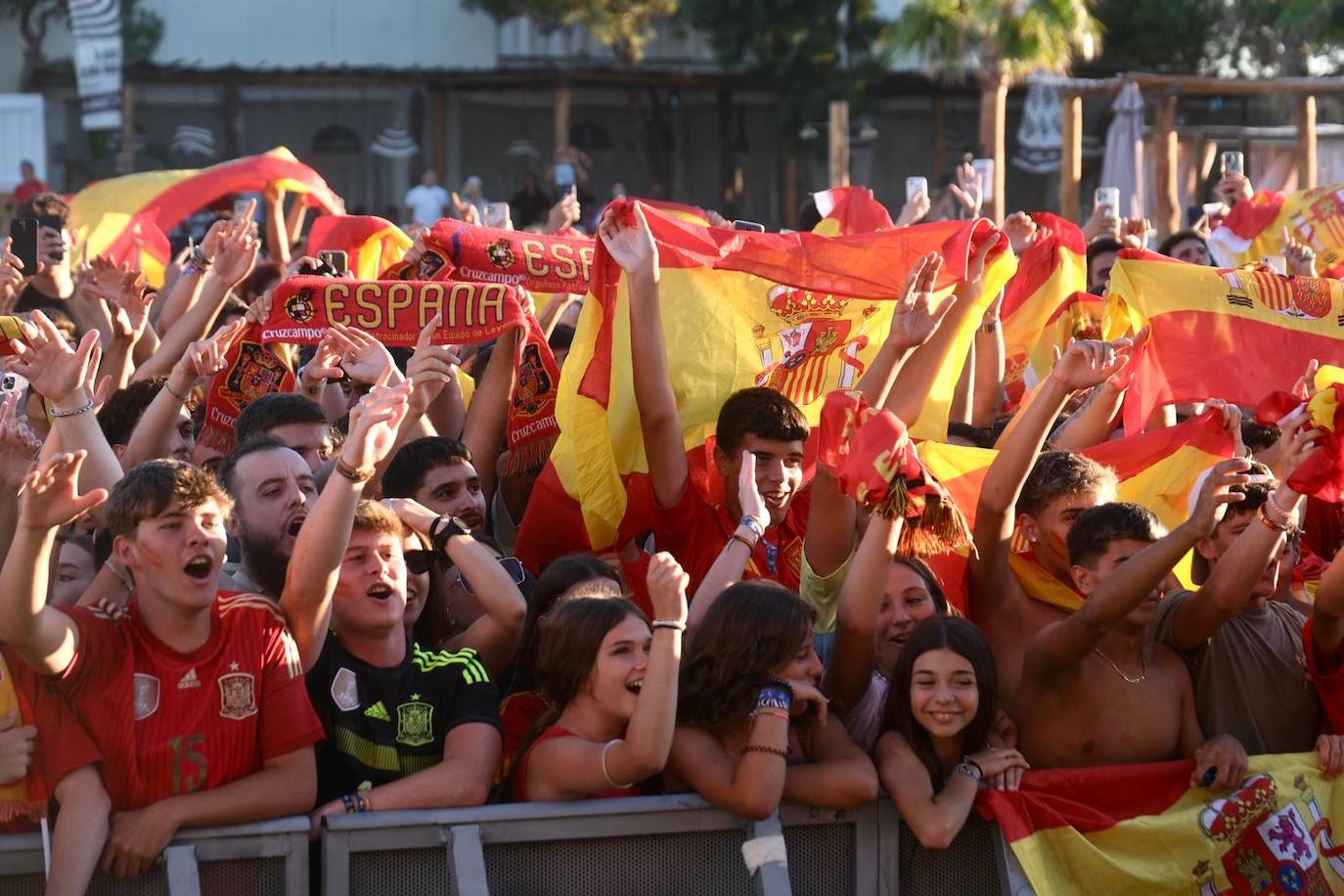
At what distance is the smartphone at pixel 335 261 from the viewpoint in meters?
7.05

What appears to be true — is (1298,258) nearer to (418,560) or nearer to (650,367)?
(650,367)

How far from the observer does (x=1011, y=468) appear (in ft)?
16.1

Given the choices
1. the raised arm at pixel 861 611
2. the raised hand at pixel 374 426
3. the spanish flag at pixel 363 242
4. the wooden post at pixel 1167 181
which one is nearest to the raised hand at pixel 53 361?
the raised hand at pixel 374 426

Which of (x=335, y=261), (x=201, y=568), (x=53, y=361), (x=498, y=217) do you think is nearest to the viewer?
(x=201, y=568)

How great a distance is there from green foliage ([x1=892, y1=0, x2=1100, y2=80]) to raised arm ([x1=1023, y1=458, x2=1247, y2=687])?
16577mm

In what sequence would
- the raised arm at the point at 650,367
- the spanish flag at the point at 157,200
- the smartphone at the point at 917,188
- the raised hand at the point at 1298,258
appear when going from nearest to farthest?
the raised arm at the point at 650,367, the raised hand at the point at 1298,258, the smartphone at the point at 917,188, the spanish flag at the point at 157,200

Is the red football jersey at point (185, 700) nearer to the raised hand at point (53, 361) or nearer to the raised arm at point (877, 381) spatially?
the raised hand at point (53, 361)

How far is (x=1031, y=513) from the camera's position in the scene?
17.3ft

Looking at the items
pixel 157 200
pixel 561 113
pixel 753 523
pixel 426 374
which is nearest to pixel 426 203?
pixel 561 113

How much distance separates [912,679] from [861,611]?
0.20 m

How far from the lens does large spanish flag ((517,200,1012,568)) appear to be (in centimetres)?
586

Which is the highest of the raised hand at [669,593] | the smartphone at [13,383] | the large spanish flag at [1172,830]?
the smartphone at [13,383]

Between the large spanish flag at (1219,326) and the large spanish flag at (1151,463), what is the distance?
554mm

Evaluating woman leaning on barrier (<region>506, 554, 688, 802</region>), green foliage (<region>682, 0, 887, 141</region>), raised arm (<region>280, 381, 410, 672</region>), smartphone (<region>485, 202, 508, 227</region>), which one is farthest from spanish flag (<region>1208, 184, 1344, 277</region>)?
green foliage (<region>682, 0, 887, 141</region>)
